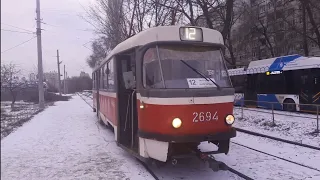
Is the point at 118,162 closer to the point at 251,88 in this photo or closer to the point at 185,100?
the point at 185,100

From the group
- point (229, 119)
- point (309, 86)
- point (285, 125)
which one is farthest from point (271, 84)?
point (229, 119)

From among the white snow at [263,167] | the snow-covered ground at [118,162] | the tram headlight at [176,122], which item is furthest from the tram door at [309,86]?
the tram headlight at [176,122]

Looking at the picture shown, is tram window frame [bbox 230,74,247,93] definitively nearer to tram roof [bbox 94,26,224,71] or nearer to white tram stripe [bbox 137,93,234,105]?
tram roof [bbox 94,26,224,71]

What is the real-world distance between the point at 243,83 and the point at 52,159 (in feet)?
59.8

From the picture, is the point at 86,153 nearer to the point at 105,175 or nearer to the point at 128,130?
the point at 128,130

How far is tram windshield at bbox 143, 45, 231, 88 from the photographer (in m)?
6.22

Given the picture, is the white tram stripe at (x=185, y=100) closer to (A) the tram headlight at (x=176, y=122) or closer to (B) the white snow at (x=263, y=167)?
(A) the tram headlight at (x=176, y=122)

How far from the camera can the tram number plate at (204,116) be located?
19.7 feet

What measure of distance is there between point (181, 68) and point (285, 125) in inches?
311

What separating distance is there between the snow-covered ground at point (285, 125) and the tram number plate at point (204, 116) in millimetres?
4921

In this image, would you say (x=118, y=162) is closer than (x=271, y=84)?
Yes

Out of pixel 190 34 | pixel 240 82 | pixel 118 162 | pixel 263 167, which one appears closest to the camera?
pixel 190 34

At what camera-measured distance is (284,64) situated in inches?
758

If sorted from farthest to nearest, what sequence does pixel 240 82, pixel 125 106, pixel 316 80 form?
pixel 240 82 → pixel 316 80 → pixel 125 106
